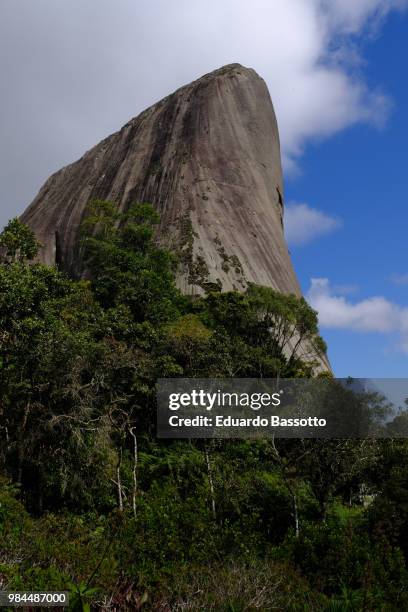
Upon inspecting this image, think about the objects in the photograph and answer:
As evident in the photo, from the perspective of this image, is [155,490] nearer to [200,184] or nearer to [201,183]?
[200,184]

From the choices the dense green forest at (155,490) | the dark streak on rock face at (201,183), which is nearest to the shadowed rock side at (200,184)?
the dark streak on rock face at (201,183)

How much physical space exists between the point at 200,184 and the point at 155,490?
101 ft

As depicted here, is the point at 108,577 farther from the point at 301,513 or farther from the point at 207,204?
the point at 207,204

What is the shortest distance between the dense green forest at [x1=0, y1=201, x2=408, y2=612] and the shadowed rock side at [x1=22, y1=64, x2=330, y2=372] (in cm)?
1411

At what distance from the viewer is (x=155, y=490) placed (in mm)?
14812

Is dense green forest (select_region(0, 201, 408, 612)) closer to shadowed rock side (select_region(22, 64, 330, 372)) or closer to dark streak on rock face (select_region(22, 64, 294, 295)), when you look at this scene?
shadowed rock side (select_region(22, 64, 330, 372))

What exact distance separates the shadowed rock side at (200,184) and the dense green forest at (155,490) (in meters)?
14.1

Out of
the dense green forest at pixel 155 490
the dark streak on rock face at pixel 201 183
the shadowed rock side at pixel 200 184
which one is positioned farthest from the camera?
the dark streak on rock face at pixel 201 183

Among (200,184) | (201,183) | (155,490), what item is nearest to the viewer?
(155,490)

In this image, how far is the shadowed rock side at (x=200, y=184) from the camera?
38.2 m

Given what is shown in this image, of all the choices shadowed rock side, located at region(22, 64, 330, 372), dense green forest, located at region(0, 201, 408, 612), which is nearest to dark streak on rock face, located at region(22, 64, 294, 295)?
shadowed rock side, located at region(22, 64, 330, 372)

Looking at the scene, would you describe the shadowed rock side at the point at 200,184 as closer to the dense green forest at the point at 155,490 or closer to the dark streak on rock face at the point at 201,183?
the dark streak on rock face at the point at 201,183

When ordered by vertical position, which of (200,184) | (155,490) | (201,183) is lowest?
(155,490)

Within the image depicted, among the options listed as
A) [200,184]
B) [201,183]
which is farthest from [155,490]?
[201,183]
